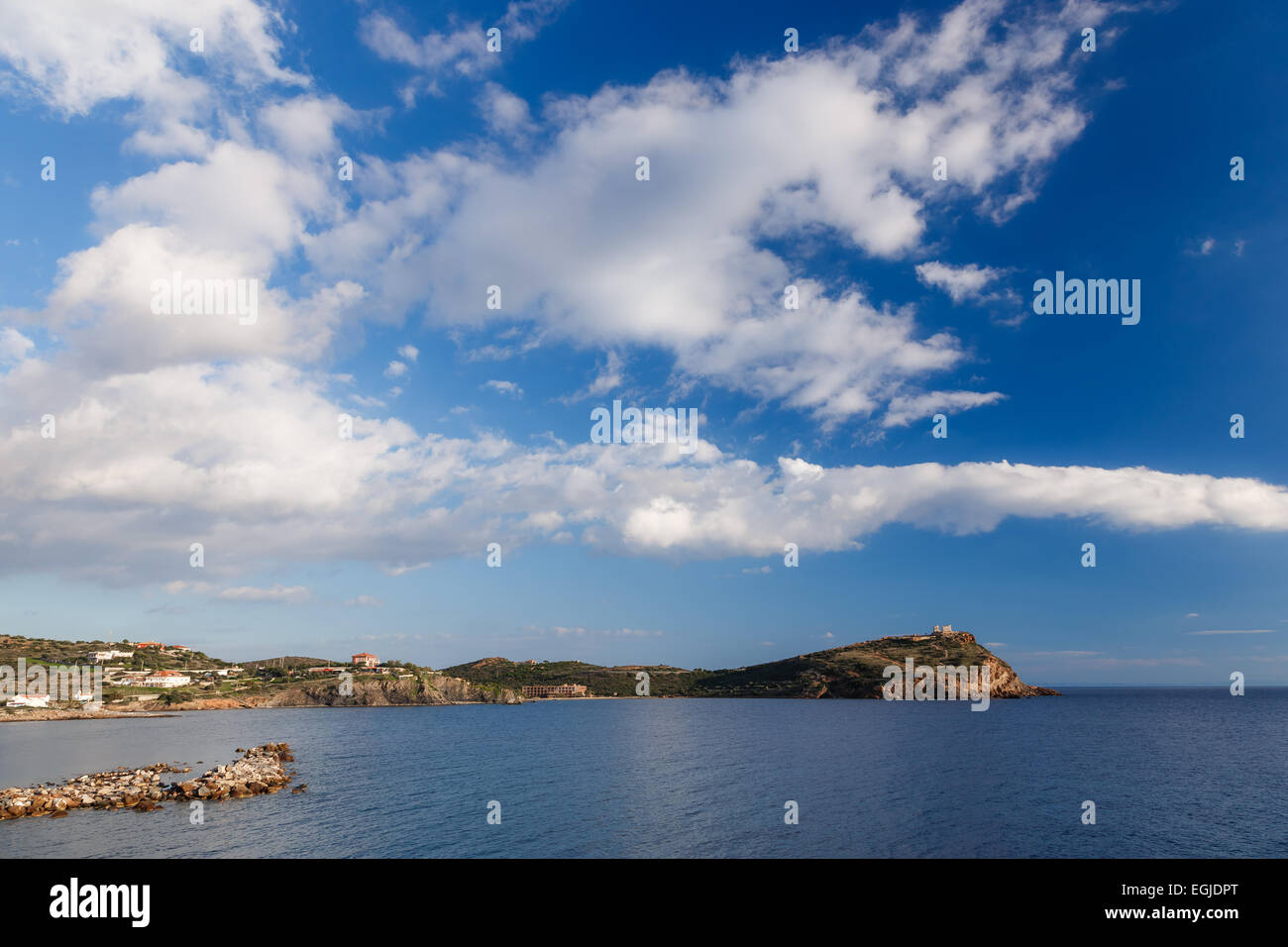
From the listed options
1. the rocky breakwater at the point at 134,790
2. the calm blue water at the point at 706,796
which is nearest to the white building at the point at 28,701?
the calm blue water at the point at 706,796

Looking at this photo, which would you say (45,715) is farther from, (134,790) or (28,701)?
(134,790)

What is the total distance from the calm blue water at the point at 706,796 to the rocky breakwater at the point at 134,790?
2890 mm

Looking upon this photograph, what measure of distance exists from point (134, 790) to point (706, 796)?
54917 mm

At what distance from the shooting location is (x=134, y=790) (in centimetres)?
6044

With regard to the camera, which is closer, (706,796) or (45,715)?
(706,796)

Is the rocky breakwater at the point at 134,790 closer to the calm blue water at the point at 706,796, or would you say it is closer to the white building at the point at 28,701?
the calm blue water at the point at 706,796

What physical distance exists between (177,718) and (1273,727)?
289 meters

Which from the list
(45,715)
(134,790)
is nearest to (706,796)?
(134,790)

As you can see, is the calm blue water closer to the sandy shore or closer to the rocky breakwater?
the rocky breakwater

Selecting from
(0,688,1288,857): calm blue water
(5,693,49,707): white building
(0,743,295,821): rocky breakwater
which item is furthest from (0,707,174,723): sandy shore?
(0,743,295,821): rocky breakwater

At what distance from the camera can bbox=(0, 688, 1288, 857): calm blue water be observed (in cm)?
4678

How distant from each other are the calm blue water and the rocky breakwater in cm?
289

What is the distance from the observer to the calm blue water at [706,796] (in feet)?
153
